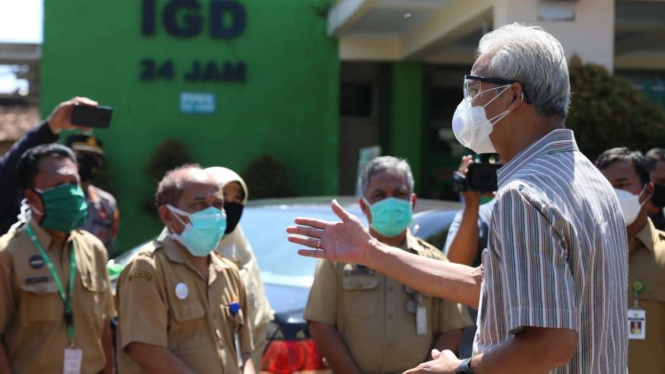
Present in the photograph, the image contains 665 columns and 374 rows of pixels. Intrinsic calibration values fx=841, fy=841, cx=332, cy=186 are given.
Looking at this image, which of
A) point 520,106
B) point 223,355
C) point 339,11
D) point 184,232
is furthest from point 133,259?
point 339,11

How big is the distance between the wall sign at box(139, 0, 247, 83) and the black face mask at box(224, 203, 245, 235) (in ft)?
26.5

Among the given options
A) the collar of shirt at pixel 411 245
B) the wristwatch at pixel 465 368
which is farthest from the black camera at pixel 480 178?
the wristwatch at pixel 465 368

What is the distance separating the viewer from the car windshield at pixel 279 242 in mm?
5183

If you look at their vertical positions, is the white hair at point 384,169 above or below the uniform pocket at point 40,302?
above

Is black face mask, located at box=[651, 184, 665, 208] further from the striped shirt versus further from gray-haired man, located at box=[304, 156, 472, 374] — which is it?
the striped shirt

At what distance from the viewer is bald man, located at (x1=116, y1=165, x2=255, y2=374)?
3.47m

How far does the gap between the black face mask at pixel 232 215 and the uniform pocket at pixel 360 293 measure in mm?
744

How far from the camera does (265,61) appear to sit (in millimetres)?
12555

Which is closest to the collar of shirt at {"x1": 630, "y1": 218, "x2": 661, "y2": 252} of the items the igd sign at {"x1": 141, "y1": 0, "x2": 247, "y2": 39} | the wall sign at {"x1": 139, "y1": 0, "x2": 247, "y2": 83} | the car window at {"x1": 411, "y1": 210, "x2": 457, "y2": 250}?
the car window at {"x1": 411, "y1": 210, "x2": 457, "y2": 250}

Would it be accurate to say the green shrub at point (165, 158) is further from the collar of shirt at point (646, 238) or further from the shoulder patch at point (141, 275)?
the collar of shirt at point (646, 238)

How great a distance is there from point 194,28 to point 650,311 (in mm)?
9538

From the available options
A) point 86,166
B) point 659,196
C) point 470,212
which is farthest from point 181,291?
point 86,166

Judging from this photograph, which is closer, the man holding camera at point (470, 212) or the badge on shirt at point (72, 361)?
the badge on shirt at point (72, 361)

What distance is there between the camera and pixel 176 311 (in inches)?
139
